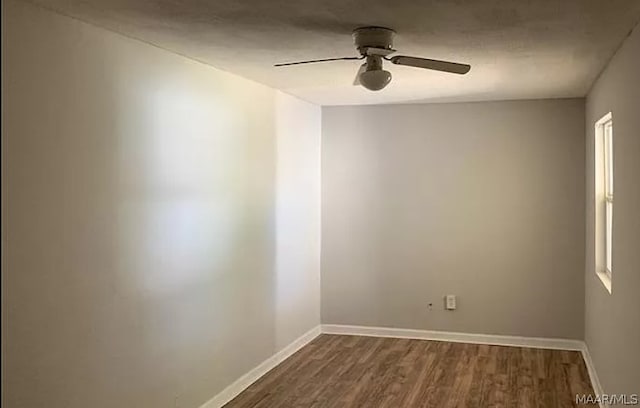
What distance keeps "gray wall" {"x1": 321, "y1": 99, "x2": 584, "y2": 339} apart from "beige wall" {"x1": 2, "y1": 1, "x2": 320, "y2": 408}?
1209 mm

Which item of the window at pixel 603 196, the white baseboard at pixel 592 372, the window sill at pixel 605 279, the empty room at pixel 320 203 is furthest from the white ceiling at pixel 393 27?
the white baseboard at pixel 592 372

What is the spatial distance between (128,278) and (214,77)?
1520 mm

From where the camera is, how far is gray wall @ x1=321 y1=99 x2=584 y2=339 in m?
5.60

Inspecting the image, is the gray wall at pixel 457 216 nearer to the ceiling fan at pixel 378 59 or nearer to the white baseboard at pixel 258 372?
the white baseboard at pixel 258 372

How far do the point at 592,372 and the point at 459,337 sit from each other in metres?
1.38

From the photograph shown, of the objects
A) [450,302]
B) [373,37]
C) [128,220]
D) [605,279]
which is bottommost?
[450,302]

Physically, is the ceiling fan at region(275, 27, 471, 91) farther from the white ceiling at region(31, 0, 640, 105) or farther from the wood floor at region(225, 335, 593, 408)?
the wood floor at region(225, 335, 593, 408)

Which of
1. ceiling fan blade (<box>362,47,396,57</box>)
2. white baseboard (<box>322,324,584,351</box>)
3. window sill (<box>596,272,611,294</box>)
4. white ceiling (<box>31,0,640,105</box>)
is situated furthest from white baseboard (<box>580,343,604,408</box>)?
ceiling fan blade (<box>362,47,396,57</box>)

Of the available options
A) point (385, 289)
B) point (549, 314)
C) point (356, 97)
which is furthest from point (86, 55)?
point (549, 314)

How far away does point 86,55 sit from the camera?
2957 mm

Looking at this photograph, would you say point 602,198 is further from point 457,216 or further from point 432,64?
point 432,64

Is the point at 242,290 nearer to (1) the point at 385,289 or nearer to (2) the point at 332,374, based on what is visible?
(2) the point at 332,374

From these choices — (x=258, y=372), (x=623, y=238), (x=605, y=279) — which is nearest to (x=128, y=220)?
(x=258, y=372)

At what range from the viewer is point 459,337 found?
5891mm
